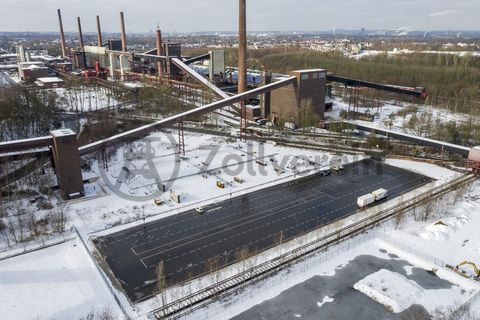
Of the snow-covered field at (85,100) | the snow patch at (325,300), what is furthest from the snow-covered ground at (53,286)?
the snow-covered field at (85,100)

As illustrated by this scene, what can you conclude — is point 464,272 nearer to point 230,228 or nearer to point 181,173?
point 230,228

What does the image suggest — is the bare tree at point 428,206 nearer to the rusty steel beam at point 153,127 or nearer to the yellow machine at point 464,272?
the yellow machine at point 464,272

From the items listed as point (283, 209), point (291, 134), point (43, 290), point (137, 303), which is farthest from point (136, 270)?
point (291, 134)

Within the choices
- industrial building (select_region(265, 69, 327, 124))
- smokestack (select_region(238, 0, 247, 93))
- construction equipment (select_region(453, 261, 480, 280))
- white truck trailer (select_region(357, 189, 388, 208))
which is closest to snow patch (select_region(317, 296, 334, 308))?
construction equipment (select_region(453, 261, 480, 280))

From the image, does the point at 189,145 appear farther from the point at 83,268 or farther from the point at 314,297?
the point at 314,297

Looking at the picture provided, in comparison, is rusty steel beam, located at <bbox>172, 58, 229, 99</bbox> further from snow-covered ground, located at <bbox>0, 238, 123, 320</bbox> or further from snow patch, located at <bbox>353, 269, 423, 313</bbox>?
snow patch, located at <bbox>353, 269, 423, 313</bbox>

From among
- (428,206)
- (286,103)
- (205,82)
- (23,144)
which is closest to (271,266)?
(428,206)
